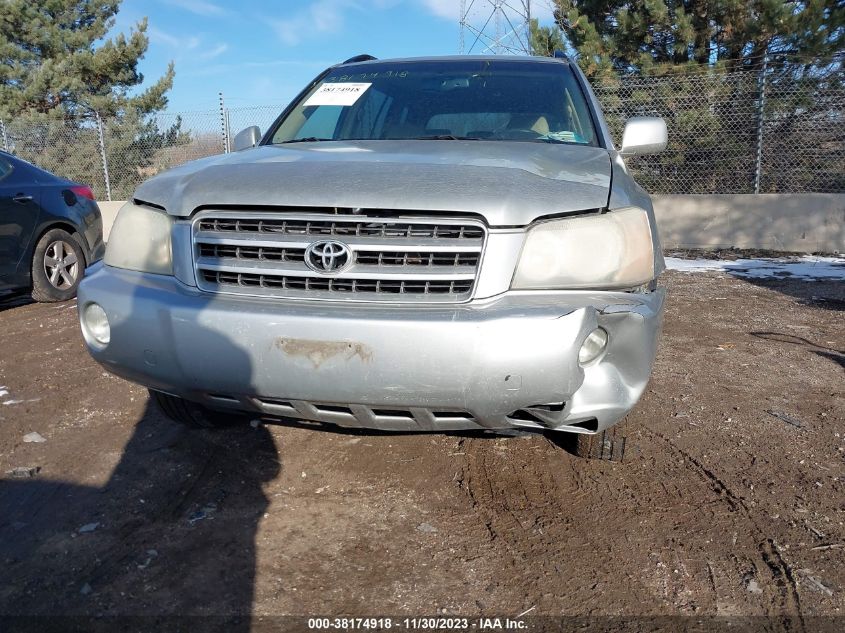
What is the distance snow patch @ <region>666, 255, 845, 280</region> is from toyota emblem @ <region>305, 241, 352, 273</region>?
22.4ft

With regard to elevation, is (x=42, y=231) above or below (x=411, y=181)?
below

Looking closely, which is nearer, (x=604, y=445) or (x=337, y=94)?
(x=604, y=445)

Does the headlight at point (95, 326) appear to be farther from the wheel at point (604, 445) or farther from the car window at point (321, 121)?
the wheel at point (604, 445)

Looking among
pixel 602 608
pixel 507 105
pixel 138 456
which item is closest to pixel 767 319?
pixel 507 105

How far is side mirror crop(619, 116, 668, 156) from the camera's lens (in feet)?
11.8

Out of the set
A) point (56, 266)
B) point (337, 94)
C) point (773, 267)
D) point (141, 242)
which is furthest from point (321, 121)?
point (773, 267)

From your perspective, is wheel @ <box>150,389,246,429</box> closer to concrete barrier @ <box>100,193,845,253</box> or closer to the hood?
the hood

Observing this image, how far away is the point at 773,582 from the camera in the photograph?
215cm

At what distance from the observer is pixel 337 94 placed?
3.80 meters

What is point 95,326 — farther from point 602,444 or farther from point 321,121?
point 602,444

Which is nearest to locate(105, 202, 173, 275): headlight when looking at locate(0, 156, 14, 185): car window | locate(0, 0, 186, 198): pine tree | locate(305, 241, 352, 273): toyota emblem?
locate(305, 241, 352, 273): toyota emblem

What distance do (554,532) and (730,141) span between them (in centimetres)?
957

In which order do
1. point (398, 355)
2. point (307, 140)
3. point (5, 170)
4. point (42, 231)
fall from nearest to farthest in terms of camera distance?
1. point (398, 355)
2. point (307, 140)
3. point (5, 170)
4. point (42, 231)

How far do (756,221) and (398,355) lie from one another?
9.50 metres
